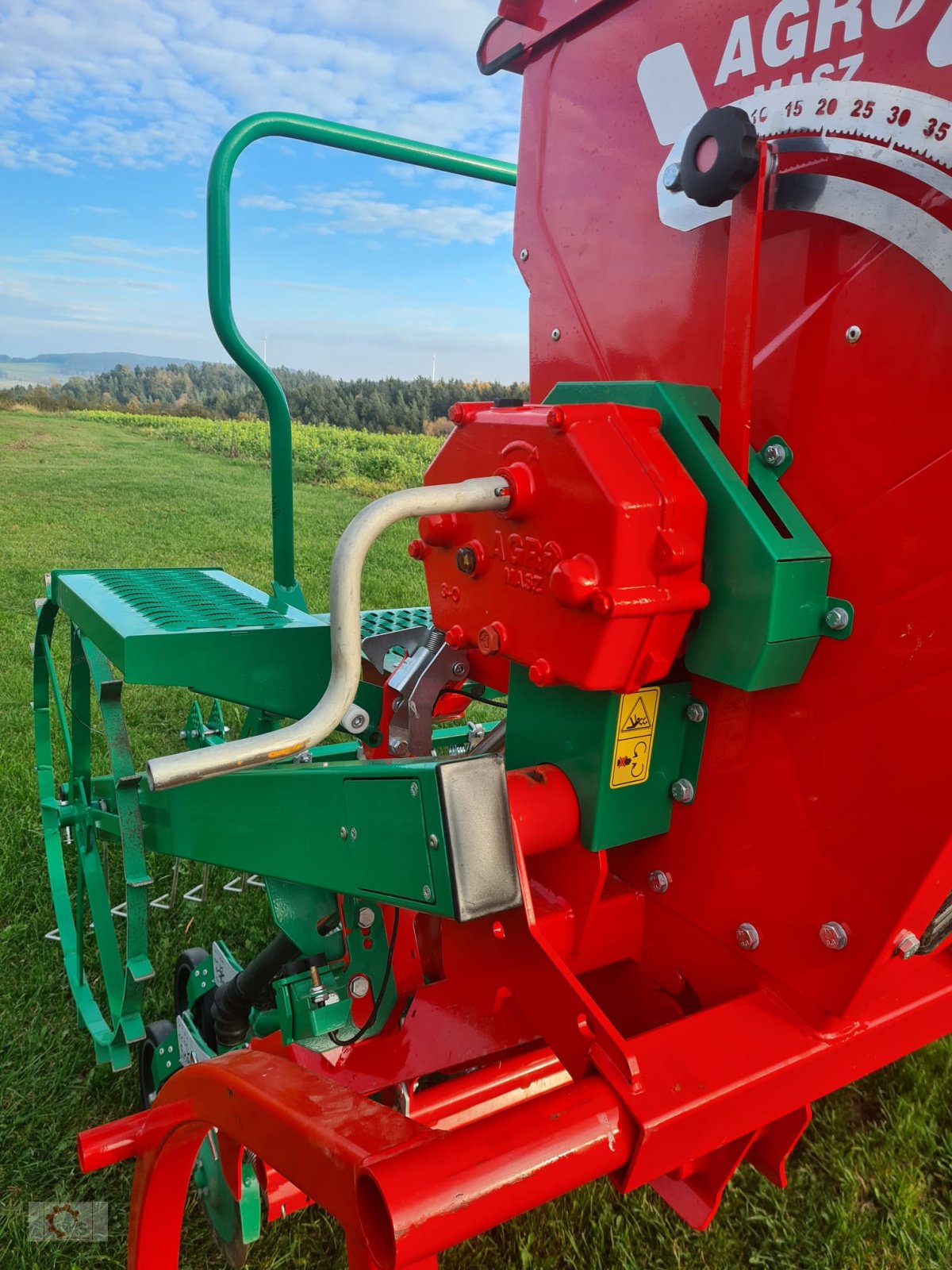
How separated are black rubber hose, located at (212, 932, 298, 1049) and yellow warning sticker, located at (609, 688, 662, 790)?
104 centimetres

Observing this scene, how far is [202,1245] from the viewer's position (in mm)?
2143

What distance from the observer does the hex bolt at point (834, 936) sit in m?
1.24

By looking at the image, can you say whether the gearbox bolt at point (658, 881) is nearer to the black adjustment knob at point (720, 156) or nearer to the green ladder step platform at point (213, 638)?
the green ladder step platform at point (213, 638)

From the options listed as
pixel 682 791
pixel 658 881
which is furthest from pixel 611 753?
pixel 658 881

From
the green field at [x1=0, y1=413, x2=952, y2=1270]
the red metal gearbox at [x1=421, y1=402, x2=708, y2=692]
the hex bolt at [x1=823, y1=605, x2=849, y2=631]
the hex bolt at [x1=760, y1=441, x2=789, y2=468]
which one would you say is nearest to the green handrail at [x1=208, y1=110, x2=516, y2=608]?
the red metal gearbox at [x1=421, y1=402, x2=708, y2=692]

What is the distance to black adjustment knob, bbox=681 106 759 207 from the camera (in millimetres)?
1099

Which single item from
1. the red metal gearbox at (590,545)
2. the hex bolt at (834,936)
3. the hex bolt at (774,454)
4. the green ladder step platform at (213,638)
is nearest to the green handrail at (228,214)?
the green ladder step platform at (213,638)

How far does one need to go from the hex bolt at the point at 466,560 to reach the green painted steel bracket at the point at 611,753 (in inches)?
9.3

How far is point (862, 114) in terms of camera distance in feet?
3.60

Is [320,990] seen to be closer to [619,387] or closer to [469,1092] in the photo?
[469,1092]

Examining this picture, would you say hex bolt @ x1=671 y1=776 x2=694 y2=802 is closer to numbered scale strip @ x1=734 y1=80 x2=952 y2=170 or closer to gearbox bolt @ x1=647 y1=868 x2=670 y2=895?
gearbox bolt @ x1=647 y1=868 x2=670 y2=895

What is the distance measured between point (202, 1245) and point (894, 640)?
2.12 m

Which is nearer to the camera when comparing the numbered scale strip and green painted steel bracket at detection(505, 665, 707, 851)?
the numbered scale strip

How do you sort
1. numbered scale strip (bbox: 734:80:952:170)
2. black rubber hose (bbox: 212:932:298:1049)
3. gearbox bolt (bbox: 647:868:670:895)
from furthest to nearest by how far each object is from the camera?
black rubber hose (bbox: 212:932:298:1049), gearbox bolt (bbox: 647:868:670:895), numbered scale strip (bbox: 734:80:952:170)
